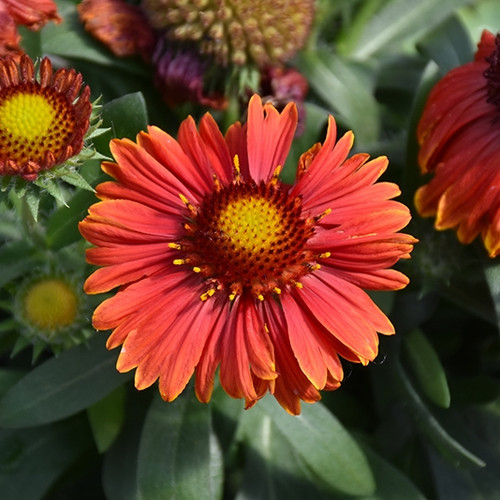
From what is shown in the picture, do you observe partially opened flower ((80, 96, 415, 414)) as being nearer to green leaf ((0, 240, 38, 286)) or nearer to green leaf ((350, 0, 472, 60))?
green leaf ((0, 240, 38, 286))

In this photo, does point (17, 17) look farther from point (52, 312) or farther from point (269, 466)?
point (269, 466)

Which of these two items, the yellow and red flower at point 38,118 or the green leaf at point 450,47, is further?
the green leaf at point 450,47

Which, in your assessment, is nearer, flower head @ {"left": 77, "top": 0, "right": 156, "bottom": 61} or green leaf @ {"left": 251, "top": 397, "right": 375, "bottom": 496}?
green leaf @ {"left": 251, "top": 397, "right": 375, "bottom": 496}

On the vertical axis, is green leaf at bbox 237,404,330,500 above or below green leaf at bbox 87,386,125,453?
below

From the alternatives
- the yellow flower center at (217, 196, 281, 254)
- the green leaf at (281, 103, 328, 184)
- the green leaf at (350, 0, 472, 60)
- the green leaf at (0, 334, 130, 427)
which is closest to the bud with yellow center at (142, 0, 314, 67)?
the green leaf at (281, 103, 328, 184)

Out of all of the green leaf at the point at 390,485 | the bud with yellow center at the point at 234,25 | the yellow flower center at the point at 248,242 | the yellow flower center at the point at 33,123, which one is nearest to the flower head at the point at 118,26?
the bud with yellow center at the point at 234,25

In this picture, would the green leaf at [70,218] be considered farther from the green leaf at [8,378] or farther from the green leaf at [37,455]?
the green leaf at [37,455]
